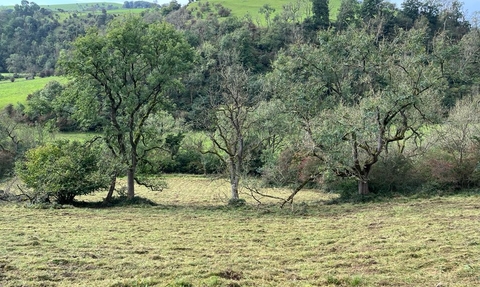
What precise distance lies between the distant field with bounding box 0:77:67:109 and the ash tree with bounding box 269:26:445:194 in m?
52.4

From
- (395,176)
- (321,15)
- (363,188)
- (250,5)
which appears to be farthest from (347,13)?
(363,188)

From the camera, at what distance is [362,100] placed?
2292cm

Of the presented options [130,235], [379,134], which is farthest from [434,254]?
[379,134]

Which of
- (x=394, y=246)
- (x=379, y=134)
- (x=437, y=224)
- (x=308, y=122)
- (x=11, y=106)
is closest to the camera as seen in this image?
(x=394, y=246)

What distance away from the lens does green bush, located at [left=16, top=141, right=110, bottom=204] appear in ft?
74.5

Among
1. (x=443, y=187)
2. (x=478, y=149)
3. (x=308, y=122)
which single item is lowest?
(x=443, y=187)

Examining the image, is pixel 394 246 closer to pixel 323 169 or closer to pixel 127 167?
pixel 323 169

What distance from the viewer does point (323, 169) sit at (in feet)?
72.7

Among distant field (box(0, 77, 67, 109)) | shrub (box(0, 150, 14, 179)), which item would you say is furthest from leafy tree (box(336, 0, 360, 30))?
shrub (box(0, 150, 14, 179))

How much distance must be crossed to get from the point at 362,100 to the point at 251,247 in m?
14.4

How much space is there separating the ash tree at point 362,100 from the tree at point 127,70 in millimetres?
7385

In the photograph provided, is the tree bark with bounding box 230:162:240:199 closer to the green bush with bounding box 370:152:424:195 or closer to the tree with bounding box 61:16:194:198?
the tree with bounding box 61:16:194:198

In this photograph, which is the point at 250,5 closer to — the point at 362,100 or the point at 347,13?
the point at 347,13

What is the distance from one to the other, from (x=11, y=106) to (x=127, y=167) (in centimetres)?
4622
